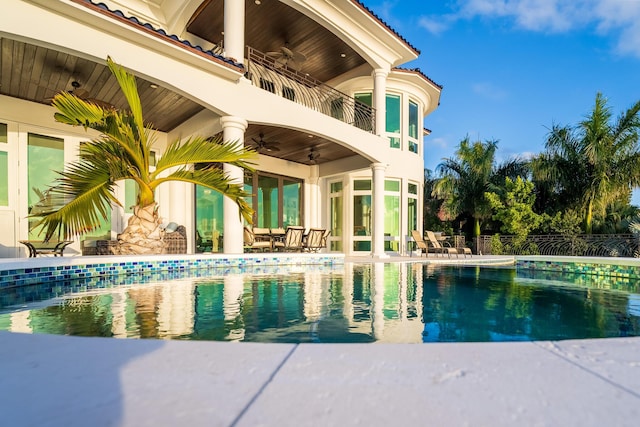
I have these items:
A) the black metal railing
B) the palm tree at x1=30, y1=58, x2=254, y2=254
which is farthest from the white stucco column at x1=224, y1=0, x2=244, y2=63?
the black metal railing

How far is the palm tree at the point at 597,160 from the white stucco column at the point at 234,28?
532 inches

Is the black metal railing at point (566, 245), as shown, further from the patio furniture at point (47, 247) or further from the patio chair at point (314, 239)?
the patio furniture at point (47, 247)

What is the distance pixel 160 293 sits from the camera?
4.55 m

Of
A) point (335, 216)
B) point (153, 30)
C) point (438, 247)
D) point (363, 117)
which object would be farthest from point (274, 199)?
point (153, 30)

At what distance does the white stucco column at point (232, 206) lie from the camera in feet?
26.3

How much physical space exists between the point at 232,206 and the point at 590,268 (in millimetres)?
8485

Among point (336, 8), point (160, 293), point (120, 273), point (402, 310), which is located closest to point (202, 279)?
point (160, 293)

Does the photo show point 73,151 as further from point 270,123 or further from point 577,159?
point 577,159

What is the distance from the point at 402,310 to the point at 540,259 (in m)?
7.58

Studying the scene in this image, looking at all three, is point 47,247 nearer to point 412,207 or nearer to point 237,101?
point 237,101

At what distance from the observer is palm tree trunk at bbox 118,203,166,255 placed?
7.04m

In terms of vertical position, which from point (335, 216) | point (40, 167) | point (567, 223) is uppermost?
point (40, 167)

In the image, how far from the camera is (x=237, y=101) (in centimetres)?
812

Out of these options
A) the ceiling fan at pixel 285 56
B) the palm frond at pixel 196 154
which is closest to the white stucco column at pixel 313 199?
the ceiling fan at pixel 285 56
